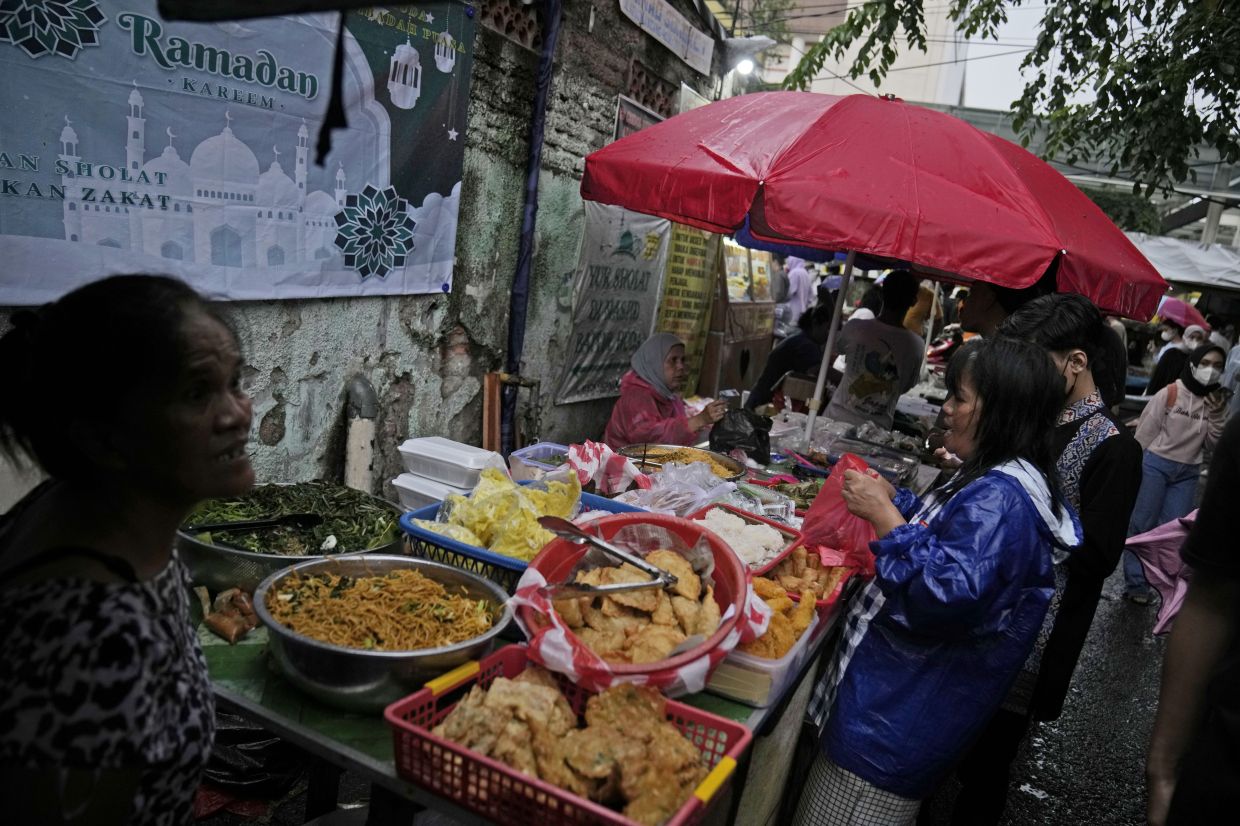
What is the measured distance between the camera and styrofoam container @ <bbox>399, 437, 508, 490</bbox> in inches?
118

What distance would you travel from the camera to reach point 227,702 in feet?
A: 6.28

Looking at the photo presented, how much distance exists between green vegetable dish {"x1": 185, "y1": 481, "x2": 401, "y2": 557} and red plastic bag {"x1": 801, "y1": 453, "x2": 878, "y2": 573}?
1.64 meters

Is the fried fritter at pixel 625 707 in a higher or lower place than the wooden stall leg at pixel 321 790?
higher

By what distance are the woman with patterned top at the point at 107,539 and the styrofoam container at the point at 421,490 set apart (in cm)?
153

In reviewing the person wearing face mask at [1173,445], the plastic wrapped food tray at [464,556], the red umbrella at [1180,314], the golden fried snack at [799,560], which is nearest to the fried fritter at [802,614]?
the golden fried snack at [799,560]

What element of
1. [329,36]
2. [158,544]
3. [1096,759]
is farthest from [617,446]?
[158,544]

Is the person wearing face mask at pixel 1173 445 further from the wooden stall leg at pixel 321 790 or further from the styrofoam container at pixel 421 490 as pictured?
the wooden stall leg at pixel 321 790

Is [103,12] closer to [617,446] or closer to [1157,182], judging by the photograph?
[617,446]

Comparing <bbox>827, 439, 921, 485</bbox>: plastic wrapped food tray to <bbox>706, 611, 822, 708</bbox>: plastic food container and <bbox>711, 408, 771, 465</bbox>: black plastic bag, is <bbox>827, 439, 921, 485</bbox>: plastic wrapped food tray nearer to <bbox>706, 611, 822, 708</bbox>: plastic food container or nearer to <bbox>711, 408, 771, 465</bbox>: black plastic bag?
<bbox>711, 408, 771, 465</bbox>: black plastic bag

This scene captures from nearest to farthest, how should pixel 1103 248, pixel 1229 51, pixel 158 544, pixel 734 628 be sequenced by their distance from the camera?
pixel 158 544 < pixel 734 628 < pixel 1103 248 < pixel 1229 51

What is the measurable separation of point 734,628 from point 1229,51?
7.28m

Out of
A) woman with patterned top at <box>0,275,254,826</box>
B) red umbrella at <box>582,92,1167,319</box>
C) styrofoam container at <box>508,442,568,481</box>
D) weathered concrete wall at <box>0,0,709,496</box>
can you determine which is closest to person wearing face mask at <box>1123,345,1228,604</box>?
red umbrella at <box>582,92,1167,319</box>

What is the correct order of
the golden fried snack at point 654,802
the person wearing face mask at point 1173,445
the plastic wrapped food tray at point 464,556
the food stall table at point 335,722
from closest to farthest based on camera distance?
the golden fried snack at point 654,802 < the food stall table at point 335,722 < the plastic wrapped food tray at point 464,556 < the person wearing face mask at point 1173,445

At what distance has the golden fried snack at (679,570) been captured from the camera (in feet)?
7.28
